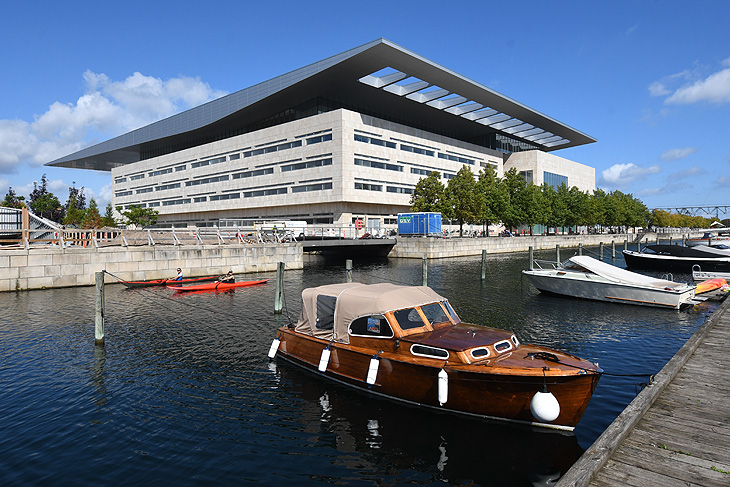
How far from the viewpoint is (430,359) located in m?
9.86

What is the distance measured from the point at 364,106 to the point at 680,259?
61.9m

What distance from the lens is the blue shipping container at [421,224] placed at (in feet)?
200

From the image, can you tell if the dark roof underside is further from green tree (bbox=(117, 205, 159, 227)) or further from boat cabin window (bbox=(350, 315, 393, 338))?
boat cabin window (bbox=(350, 315, 393, 338))

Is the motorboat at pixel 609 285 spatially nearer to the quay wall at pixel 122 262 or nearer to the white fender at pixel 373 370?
the white fender at pixel 373 370

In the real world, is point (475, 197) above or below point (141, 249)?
above

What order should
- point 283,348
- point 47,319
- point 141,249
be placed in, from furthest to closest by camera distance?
point 141,249 < point 47,319 < point 283,348

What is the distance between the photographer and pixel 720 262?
36.3m

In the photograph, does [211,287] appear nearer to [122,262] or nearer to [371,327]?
[122,262]

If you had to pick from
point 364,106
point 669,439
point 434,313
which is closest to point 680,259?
point 434,313

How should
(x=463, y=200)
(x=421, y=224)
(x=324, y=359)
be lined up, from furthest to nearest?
(x=463, y=200), (x=421, y=224), (x=324, y=359)

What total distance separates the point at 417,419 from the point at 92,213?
92.8m

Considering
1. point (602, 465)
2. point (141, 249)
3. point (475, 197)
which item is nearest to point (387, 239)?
point (475, 197)

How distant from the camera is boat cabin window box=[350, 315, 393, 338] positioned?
11.0m

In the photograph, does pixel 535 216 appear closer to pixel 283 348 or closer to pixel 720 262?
pixel 720 262
